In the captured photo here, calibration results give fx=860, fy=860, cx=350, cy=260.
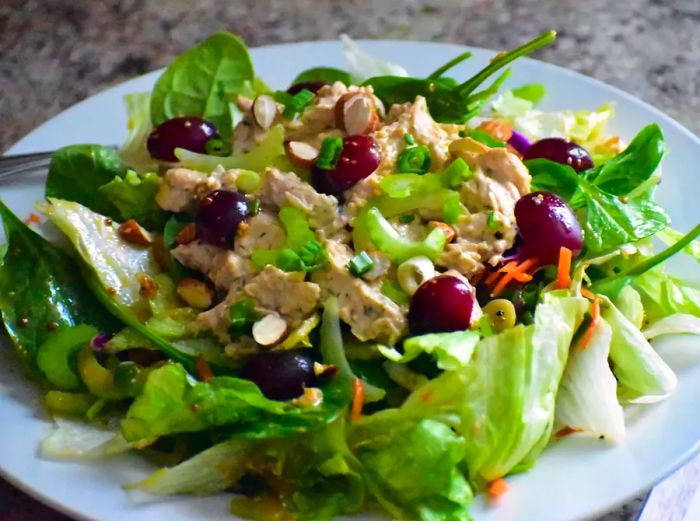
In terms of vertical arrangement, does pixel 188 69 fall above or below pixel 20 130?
above

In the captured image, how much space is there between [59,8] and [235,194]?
2.23 m

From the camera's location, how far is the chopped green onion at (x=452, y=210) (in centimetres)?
189

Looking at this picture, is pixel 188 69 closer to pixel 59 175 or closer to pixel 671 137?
pixel 59 175

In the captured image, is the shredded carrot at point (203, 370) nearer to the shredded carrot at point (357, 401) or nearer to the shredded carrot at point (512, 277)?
the shredded carrot at point (357, 401)

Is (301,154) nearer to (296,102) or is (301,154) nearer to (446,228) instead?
(296,102)

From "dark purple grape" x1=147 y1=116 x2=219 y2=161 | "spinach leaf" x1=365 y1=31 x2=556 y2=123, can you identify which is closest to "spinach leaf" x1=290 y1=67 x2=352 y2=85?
"spinach leaf" x1=365 y1=31 x2=556 y2=123

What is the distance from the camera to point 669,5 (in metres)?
3.77

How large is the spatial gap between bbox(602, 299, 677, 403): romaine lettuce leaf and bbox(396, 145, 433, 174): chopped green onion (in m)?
0.51

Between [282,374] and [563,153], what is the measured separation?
98 centimetres

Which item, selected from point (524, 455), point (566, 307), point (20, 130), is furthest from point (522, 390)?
point (20, 130)

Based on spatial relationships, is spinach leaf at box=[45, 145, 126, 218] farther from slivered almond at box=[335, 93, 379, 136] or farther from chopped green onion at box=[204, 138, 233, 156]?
slivered almond at box=[335, 93, 379, 136]

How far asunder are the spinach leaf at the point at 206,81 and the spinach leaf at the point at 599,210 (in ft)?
3.12

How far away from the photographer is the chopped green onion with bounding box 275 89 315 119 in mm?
2225

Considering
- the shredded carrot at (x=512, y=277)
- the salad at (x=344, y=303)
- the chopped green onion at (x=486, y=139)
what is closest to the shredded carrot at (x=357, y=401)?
the salad at (x=344, y=303)
